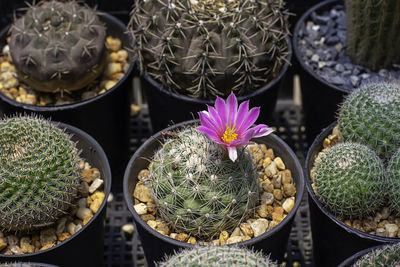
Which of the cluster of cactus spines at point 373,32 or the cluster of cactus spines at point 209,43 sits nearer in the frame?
the cluster of cactus spines at point 209,43

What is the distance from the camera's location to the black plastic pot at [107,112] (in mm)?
2387

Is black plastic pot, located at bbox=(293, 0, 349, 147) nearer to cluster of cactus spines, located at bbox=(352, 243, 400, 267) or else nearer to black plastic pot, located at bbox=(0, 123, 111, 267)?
cluster of cactus spines, located at bbox=(352, 243, 400, 267)

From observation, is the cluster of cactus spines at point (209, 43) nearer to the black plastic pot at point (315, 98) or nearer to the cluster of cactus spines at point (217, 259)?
the black plastic pot at point (315, 98)

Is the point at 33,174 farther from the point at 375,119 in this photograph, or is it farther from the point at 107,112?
the point at 375,119

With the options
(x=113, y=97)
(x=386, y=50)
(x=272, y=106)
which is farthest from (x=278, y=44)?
(x=113, y=97)

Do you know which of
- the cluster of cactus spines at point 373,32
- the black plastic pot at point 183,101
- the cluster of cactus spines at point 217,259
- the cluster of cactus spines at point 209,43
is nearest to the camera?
the cluster of cactus spines at point 217,259

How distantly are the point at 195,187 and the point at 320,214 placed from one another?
1.63 ft

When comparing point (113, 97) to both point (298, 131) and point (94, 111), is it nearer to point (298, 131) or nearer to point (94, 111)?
point (94, 111)

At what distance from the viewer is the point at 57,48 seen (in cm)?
238

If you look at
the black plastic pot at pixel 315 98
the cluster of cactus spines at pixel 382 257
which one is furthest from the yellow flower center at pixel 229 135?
→ the black plastic pot at pixel 315 98

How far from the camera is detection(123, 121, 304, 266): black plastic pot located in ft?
5.99

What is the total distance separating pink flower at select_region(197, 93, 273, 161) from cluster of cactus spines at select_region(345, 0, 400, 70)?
961 millimetres

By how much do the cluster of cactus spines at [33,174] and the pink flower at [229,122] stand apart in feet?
1.83

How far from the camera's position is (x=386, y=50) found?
257 centimetres
